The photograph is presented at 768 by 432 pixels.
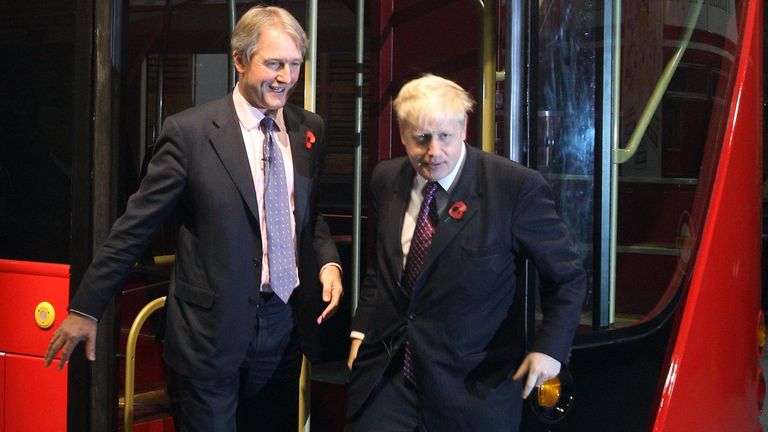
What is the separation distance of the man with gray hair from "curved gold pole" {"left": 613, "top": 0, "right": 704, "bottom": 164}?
921 millimetres

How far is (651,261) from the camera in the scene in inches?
126

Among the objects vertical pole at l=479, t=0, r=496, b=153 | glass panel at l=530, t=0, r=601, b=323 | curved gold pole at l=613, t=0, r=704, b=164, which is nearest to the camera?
vertical pole at l=479, t=0, r=496, b=153

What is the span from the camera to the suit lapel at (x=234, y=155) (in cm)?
254

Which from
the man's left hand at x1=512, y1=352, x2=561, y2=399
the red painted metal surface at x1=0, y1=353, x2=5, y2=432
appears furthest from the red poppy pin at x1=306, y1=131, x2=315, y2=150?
the red painted metal surface at x1=0, y1=353, x2=5, y2=432

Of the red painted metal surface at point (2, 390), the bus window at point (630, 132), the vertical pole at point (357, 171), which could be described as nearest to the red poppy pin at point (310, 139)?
the vertical pole at point (357, 171)

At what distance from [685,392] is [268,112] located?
142cm

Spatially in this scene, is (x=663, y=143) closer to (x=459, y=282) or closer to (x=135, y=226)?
(x=459, y=282)

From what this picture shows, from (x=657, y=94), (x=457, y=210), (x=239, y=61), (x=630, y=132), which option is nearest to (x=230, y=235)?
(x=239, y=61)

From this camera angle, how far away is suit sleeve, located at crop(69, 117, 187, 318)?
2.51 m

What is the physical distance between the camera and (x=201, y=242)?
2.55 metres

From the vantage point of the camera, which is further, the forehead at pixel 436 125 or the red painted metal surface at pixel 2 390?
the red painted metal surface at pixel 2 390

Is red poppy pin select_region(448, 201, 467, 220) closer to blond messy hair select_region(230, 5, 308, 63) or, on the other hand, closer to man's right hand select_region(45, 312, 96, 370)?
blond messy hair select_region(230, 5, 308, 63)

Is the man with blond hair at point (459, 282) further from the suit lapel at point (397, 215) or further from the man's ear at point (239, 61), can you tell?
the man's ear at point (239, 61)

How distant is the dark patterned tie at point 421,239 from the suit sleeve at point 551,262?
0.19 m
